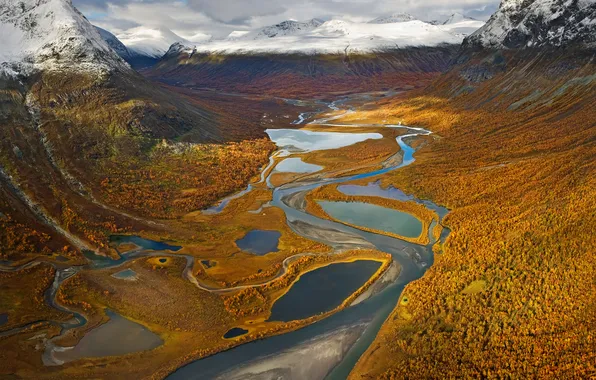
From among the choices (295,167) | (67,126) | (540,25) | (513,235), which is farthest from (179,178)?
(540,25)

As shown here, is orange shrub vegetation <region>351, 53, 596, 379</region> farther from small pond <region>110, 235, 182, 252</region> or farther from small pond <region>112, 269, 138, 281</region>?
small pond <region>110, 235, 182, 252</region>

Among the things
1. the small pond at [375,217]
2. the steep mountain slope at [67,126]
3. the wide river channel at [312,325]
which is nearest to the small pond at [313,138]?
the steep mountain slope at [67,126]

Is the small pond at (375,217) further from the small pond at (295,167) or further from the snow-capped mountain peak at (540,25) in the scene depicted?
the snow-capped mountain peak at (540,25)

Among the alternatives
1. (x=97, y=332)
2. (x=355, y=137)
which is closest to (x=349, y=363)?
(x=97, y=332)

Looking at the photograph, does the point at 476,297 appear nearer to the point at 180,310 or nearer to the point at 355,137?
the point at 180,310

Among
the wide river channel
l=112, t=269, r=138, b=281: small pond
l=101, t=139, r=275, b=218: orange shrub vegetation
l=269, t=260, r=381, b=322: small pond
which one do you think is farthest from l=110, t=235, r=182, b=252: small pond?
l=269, t=260, r=381, b=322: small pond

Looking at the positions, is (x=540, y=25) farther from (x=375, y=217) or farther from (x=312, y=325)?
(x=312, y=325)

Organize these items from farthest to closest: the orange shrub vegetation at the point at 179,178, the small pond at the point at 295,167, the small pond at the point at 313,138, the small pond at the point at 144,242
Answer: the small pond at the point at 313,138 → the small pond at the point at 295,167 → the orange shrub vegetation at the point at 179,178 → the small pond at the point at 144,242
